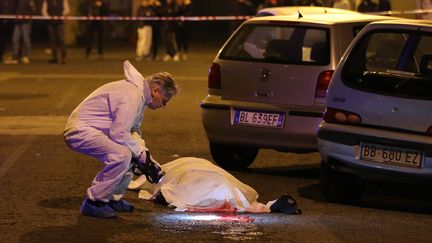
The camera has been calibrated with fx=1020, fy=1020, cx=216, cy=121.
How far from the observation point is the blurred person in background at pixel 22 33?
73.9 ft

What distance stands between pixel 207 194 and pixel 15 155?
3334 mm

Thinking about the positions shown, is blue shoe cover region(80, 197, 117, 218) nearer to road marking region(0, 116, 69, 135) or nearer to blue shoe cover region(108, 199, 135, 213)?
blue shoe cover region(108, 199, 135, 213)

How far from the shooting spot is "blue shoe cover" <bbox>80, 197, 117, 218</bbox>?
25.4 ft

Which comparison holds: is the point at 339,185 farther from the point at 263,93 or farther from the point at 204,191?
the point at 263,93

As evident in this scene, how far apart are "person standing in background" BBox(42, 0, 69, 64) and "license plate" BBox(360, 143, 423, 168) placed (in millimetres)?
15396

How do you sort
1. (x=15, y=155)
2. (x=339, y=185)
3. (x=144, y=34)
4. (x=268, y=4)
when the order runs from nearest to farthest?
(x=339, y=185)
(x=15, y=155)
(x=144, y=34)
(x=268, y=4)

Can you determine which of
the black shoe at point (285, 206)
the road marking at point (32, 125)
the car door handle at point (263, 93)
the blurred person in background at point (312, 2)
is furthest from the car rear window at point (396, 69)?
the blurred person in background at point (312, 2)

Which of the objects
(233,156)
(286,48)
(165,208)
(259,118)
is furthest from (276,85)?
(165,208)

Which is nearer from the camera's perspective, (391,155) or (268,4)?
(391,155)

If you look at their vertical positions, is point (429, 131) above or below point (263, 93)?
above

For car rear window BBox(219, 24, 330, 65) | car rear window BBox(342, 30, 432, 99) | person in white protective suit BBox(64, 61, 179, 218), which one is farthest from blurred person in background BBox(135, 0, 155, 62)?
person in white protective suit BBox(64, 61, 179, 218)

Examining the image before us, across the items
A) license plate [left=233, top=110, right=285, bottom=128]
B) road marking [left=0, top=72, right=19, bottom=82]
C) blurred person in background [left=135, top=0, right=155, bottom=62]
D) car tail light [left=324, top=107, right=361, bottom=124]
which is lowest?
road marking [left=0, top=72, right=19, bottom=82]

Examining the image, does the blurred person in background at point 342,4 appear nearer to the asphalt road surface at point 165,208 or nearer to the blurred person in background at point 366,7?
the blurred person in background at point 366,7

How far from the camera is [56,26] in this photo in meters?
22.9
